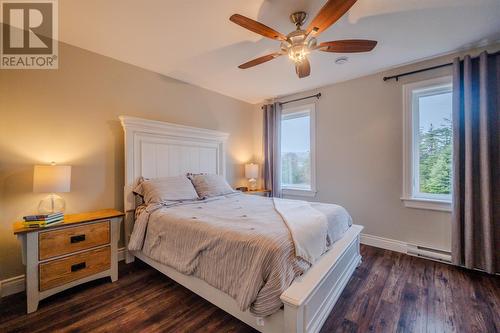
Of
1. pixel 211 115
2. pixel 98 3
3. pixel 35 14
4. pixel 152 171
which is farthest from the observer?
pixel 211 115

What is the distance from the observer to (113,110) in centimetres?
269

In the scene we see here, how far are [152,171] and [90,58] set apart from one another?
1.52m

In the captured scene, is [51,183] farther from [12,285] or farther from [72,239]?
[12,285]

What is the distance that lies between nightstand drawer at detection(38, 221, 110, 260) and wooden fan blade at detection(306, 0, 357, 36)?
267cm

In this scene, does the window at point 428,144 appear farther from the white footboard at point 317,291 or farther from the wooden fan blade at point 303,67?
the wooden fan blade at point 303,67

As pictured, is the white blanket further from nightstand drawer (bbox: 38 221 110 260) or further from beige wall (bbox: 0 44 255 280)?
beige wall (bbox: 0 44 255 280)

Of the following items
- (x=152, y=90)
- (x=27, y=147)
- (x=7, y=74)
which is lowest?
(x=27, y=147)

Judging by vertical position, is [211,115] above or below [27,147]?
above

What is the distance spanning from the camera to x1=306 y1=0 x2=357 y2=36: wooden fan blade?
4.53 feet

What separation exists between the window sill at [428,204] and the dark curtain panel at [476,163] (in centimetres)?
17

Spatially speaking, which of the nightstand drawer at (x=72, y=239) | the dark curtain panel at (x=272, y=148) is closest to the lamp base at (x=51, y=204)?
the nightstand drawer at (x=72, y=239)

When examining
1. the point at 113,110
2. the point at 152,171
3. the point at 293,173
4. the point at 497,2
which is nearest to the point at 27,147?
the point at 113,110

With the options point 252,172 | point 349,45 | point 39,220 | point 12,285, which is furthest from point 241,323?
point 252,172

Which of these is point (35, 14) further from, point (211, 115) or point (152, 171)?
point (211, 115)
